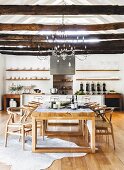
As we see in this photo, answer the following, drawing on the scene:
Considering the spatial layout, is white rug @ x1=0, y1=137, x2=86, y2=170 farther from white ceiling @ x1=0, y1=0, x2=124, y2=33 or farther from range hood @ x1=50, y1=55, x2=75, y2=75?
Answer: range hood @ x1=50, y1=55, x2=75, y2=75

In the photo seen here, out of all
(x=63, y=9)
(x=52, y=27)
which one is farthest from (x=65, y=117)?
(x=52, y=27)

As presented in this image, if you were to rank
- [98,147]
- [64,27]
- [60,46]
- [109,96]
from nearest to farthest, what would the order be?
[98,147] → [64,27] → [60,46] → [109,96]

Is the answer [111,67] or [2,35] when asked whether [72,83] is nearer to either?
[111,67]

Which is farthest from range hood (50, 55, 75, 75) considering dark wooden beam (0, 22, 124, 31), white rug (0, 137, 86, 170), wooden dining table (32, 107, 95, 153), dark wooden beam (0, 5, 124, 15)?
wooden dining table (32, 107, 95, 153)

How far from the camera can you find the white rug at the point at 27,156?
4.36m

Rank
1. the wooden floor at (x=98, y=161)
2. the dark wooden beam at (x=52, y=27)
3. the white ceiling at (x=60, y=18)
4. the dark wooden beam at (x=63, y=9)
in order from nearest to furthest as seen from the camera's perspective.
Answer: the wooden floor at (x=98, y=161) < the dark wooden beam at (x=63, y=9) < the white ceiling at (x=60, y=18) < the dark wooden beam at (x=52, y=27)

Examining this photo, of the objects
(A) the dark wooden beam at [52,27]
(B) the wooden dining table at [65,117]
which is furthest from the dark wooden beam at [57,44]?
(B) the wooden dining table at [65,117]

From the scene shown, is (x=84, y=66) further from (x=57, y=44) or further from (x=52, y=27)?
(x=52, y=27)

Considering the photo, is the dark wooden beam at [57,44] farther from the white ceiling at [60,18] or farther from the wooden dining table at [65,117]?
the wooden dining table at [65,117]

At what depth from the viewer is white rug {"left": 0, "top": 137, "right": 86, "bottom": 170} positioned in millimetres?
4363

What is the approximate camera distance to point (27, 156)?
16.0 feet

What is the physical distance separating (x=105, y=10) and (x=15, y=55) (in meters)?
8.64

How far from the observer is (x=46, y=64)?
46.3 feet

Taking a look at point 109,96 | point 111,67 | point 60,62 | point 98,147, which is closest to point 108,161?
point 98,147
